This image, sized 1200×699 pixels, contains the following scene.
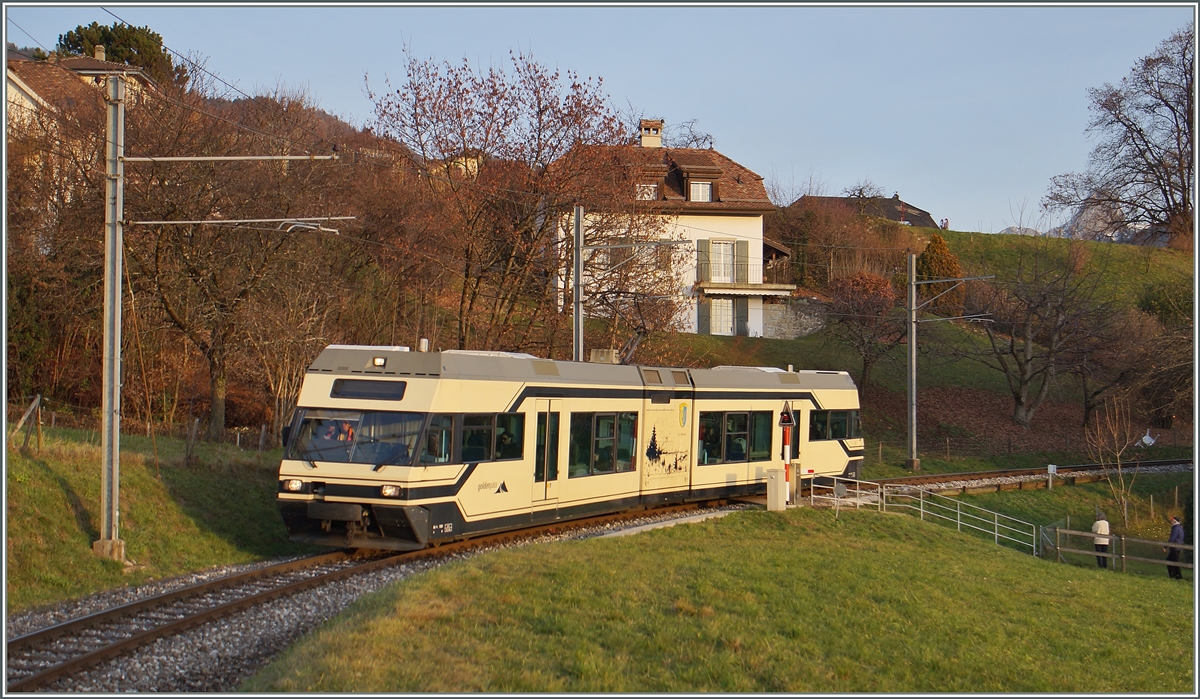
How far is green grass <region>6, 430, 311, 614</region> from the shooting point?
474 inches

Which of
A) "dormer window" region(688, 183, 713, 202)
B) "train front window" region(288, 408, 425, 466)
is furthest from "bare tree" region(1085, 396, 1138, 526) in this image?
"train front window" region(288, 408, 425, 466)

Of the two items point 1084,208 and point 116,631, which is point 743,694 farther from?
point 1084,208

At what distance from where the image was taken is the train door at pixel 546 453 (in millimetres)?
15992

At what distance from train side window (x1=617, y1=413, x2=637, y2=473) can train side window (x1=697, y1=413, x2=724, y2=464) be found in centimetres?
233

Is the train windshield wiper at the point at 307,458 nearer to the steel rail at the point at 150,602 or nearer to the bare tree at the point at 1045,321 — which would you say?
the steel rail at the point at 150,602

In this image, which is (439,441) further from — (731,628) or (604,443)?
(731,628)

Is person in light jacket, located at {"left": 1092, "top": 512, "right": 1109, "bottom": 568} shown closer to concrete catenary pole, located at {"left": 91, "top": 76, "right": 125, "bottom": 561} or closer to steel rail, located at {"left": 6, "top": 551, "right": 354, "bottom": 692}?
steel rail, located at {"left": 6, "top": 551, "right": 354, "bottom": 692}

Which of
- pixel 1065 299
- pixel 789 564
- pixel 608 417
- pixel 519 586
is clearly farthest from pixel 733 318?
pixel 519 586

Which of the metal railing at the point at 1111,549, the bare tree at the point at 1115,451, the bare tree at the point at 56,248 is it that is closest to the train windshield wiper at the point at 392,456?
the bare tree at the point at 56,248

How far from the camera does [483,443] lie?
14719 mm

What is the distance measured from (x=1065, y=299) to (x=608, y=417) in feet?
108

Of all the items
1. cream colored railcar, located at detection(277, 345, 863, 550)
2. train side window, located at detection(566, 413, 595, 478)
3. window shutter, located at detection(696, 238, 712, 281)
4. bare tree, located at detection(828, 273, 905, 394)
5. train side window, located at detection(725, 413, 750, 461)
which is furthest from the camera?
window shutter, located at detection(696, 238, 712, 281)

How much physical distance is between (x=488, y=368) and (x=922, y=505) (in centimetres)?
1423

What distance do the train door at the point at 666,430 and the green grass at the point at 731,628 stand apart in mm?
2972
